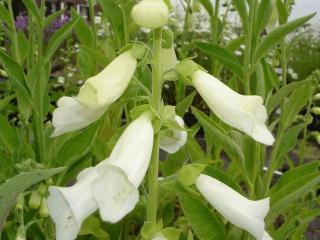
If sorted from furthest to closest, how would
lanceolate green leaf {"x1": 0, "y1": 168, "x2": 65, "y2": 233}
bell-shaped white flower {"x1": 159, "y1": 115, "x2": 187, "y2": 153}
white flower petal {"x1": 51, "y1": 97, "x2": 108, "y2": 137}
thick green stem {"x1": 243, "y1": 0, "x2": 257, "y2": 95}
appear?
thick green stem {"x1": 243, "y1": 0, "x2": 257, "y2": 95} → bell-shaped white flower {"x1": 159, "y1": 115, "x2": 187, "y2": 153} → white flower petal {"x1": 51, "y1": 97, "x2": 108, "y2": 137} → lanceolate green leaf {"x1": 0, "y1": 168, "x2": 65, "y2": 233}

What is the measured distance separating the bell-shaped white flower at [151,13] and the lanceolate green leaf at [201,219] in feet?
1.11

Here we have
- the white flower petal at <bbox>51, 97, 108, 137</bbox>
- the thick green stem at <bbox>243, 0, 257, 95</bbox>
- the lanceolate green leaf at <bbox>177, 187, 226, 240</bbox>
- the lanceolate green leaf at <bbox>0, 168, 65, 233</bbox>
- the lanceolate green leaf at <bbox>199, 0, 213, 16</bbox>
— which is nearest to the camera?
the lanceolate green leaf at <bbox>0, 168, 65, 233</bbox>

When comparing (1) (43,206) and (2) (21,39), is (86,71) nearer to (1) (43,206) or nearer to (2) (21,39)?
(2) (21,39)

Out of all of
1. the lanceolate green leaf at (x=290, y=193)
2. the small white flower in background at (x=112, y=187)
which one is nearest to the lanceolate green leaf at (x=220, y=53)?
the lanceolate green leaf at (x=290, y=193)

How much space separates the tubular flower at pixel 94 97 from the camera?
0.60 m

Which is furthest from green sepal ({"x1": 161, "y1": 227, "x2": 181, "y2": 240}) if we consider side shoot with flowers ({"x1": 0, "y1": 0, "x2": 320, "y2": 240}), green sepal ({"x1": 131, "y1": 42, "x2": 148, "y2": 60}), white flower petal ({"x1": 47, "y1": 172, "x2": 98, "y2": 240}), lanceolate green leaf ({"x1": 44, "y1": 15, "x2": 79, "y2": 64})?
lanceolate green leaf ({"x1": 44, "y1": 15, "x2": 79, "y2": 64})

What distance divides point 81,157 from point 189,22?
589 mm

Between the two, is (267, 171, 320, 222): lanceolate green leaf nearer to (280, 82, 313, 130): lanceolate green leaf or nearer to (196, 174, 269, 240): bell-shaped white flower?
(280, 82, 313, 130): lanceolate green leaf

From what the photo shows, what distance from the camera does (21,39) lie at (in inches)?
53.0

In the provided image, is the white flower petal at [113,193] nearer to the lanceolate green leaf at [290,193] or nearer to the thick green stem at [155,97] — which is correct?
the thick green stem at [155,97]

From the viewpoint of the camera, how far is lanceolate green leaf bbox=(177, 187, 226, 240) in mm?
877

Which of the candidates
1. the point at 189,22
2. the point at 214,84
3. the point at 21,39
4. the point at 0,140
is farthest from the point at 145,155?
the point at 189,22

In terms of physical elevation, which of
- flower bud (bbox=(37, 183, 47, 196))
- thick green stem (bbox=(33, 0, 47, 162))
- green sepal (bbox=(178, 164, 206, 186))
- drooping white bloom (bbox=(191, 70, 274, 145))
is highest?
drooping white bloom (bbox=(191, 70, 274, 145))

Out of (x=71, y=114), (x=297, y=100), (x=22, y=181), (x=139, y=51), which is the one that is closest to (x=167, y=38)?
(x=139, y=51)
